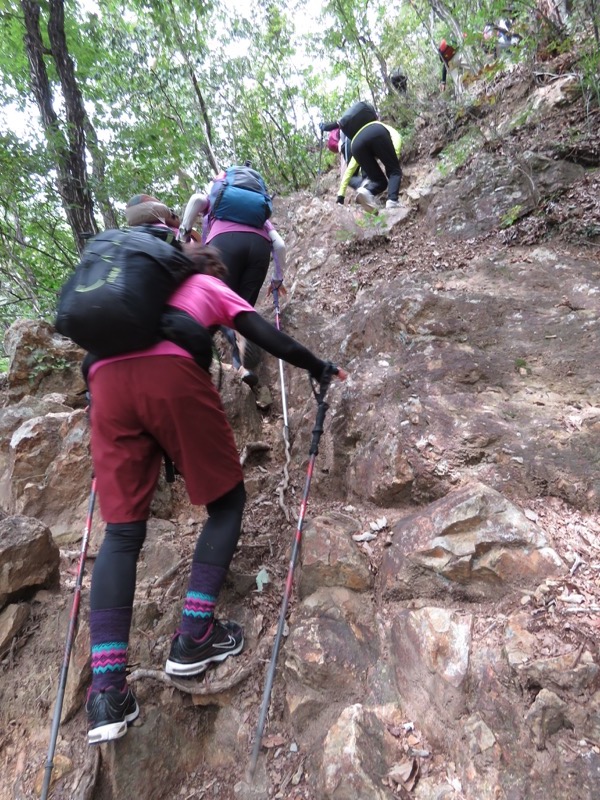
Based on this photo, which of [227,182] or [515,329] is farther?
[227,182]

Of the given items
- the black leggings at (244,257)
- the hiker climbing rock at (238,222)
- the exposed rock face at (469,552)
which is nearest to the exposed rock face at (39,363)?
the hiker climbing rock at (238,222)

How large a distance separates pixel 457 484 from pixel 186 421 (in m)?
1.81

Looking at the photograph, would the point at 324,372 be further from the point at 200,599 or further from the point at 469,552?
the point at 200,599

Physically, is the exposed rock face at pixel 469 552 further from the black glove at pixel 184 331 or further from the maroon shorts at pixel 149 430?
the black glove at pixel 184 331

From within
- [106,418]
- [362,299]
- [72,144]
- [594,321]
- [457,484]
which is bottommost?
[457,484]

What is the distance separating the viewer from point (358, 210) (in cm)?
820

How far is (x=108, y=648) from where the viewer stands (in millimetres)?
2086

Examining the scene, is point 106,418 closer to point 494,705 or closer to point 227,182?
point 494,705

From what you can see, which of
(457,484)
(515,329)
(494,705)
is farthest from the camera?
(515,329)

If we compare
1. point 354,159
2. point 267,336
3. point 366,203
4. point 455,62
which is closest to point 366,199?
point 366,203

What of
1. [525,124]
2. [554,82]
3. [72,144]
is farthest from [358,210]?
[72,144]

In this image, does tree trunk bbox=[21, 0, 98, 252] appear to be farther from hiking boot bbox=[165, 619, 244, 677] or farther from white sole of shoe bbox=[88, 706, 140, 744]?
white sole of shoe bbox=[88, 706, 140, 744]

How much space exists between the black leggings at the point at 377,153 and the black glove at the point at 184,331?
651 cm

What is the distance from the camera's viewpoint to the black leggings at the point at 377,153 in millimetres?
7195
